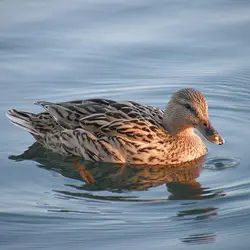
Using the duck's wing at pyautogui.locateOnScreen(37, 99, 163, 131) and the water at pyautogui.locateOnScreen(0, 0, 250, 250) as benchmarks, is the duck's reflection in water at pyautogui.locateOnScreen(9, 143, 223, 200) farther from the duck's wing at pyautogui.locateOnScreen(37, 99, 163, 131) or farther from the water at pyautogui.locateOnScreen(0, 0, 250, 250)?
the duck's wing at pyautogui.locateOnScreen(37, 99, 163, 131)

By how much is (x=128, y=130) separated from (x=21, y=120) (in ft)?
5.64

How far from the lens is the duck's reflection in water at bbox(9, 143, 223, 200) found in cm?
1114

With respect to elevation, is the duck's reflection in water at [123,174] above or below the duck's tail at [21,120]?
below

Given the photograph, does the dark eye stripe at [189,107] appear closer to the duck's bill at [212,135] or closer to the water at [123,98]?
the duck's bill at [212,135]

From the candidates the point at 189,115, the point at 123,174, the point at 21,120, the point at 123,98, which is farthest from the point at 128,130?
the point at 123,98

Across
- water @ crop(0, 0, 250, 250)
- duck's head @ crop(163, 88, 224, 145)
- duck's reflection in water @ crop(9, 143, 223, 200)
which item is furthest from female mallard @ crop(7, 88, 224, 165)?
water @ crop(0, 0, 250, 250)

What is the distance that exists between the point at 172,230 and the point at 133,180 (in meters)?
2.03

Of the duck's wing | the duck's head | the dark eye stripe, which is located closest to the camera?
the duck's head

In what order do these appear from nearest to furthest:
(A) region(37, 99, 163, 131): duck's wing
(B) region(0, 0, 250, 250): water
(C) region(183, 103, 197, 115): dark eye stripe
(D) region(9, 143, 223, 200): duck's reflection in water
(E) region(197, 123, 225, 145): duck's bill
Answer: (B) region(0, 0, 250, 250): water, (D) region(9, 143, 223, 200): duck's reflection in water, (E) region(197, 123, 225, 145): duck's bill, (C) region(183, 103, 197, 115): dark eye stripe, (A) region(37, 99, 163, 131): duck's wing

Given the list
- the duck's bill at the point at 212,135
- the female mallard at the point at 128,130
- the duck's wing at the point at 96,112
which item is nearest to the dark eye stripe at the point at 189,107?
the female mallard at the point at 128,130

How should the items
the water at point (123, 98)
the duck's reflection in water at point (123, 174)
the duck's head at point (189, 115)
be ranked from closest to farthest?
the water at point (123, 98), the duck's reflection in water at point (123, 174), the duck's head at point (189, 115)

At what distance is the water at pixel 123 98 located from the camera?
31.9 feet

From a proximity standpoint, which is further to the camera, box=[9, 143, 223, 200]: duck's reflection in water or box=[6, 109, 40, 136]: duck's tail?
box=[6, 109, 40, 136]: duck's tail

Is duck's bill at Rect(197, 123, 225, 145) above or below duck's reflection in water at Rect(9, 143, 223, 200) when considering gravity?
above
